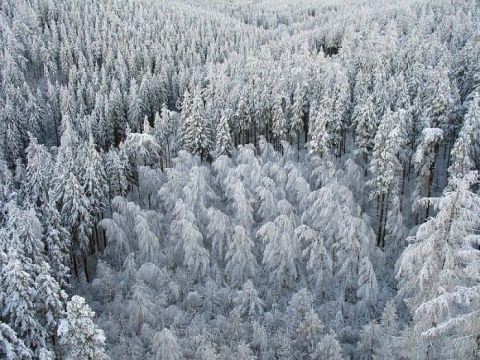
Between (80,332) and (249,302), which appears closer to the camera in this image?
(80,332)

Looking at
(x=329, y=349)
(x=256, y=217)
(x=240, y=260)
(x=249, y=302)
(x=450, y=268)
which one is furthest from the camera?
(x=256, y=217)

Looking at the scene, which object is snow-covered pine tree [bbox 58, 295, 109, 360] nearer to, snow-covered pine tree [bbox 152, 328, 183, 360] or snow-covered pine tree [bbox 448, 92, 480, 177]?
snow-covered pine tree [bbox 152, 328, 183, 360]

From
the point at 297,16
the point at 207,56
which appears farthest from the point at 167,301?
the point at 297,16

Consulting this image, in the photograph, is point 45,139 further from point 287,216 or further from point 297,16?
point 297,16

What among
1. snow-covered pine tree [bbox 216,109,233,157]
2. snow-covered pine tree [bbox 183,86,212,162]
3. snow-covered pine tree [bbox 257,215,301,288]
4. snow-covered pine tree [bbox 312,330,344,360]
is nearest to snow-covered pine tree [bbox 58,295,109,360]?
snow-covered pine tree [bbox 312,330,344,360]

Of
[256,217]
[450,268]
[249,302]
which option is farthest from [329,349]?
[256,217]

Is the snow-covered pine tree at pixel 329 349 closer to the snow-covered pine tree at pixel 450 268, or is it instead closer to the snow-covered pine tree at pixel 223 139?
the snow-covered pine tree at pixel 450 268

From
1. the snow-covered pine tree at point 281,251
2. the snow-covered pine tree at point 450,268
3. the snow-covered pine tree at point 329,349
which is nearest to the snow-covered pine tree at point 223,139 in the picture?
the snow-covered pine tree at point 281,251

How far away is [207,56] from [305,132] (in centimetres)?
4282

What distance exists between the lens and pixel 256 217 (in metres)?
45.3

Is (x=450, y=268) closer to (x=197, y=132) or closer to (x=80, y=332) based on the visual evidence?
(x=80, y=332)

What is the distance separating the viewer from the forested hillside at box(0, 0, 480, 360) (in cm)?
1958

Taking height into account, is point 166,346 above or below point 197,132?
below

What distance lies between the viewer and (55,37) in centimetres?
10238
